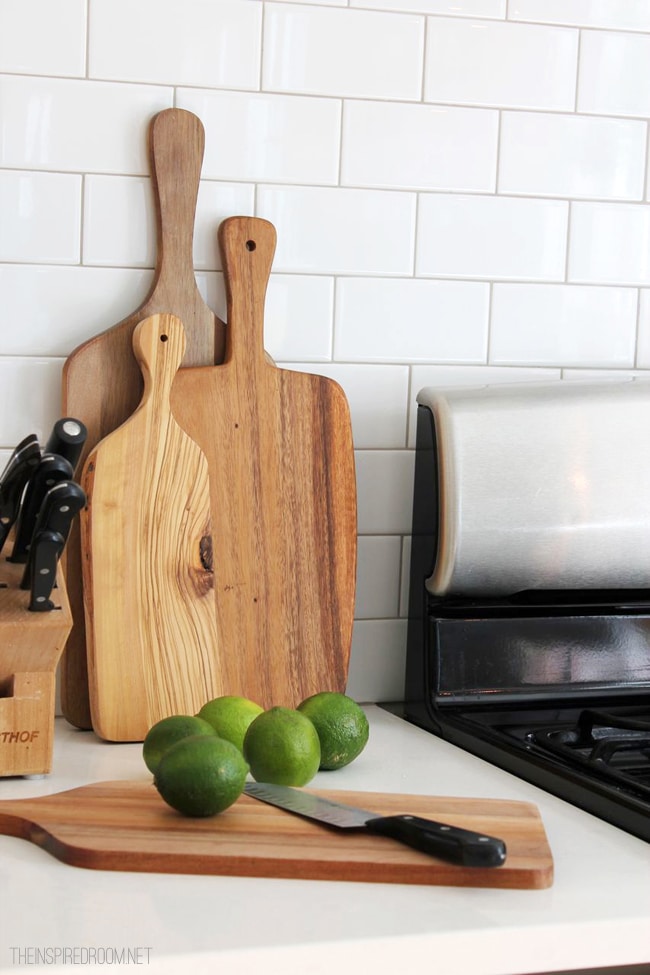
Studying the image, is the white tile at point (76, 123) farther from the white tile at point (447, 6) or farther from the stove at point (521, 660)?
the stove at point (521, 660)

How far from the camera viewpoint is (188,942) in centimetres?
66

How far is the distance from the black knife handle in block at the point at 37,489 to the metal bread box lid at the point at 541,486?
416 millimetres

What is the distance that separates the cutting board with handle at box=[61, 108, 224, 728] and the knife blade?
13.1 inches

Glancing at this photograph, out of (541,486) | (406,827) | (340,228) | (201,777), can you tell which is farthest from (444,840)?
(340,228)

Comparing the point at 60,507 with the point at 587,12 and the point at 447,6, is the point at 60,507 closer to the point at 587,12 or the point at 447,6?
the point at 447,6

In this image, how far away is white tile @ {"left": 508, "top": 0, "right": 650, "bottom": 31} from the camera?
1.28m

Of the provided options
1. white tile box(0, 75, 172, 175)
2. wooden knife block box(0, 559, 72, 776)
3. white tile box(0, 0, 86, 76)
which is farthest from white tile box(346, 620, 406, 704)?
white tile box(0, 0, 86, 76)

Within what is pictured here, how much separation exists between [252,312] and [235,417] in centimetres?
11

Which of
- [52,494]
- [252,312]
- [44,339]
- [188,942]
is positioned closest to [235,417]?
[252,312]

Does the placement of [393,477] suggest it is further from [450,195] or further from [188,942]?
[188,942]

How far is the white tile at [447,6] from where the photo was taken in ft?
4.05

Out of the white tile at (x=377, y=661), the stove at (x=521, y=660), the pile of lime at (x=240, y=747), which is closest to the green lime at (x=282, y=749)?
the pile of lime at (x=240, y=747)

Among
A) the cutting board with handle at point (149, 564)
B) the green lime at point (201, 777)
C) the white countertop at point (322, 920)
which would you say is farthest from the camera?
the cutting board with handle at point (149, 564)

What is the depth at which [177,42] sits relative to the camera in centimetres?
119
